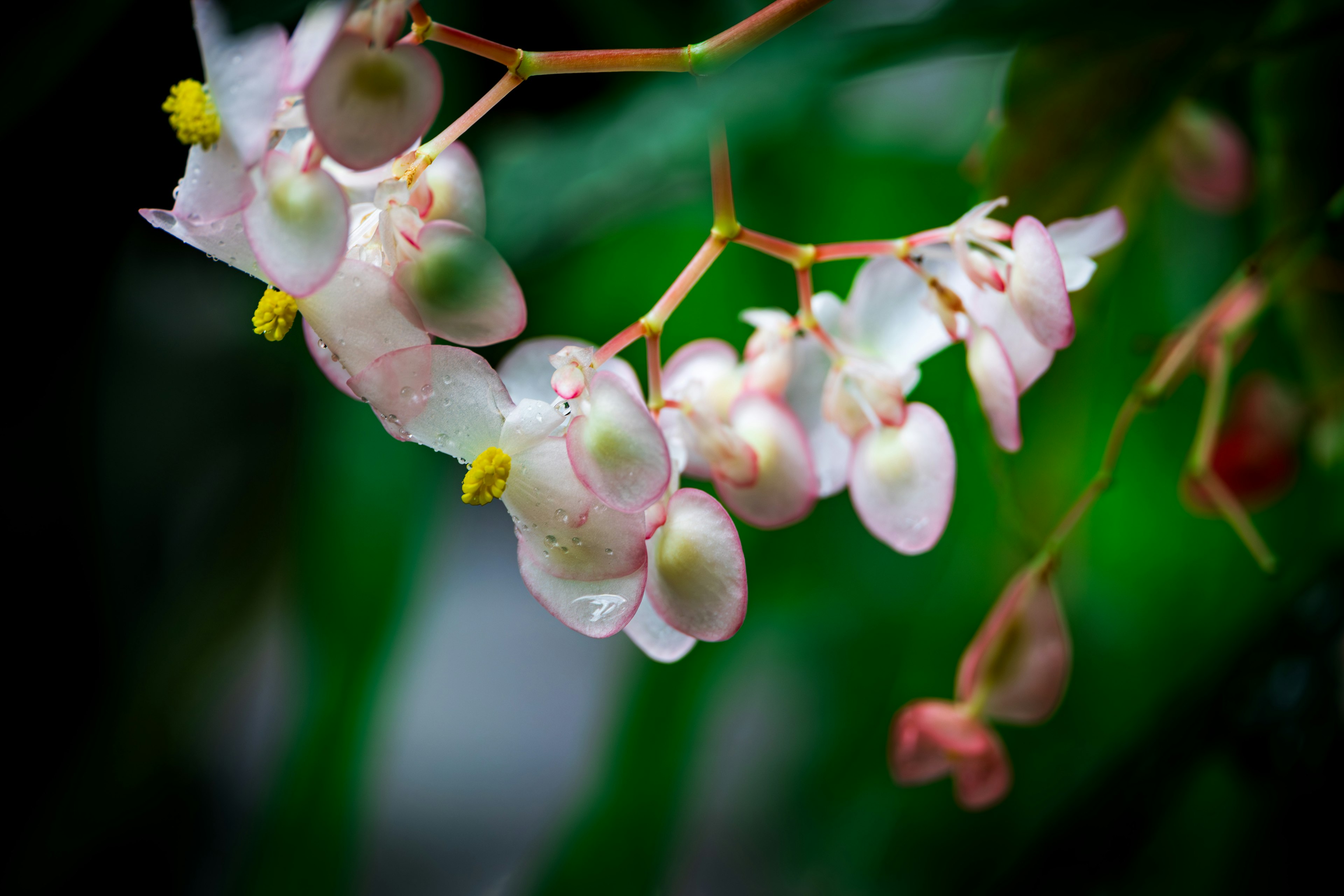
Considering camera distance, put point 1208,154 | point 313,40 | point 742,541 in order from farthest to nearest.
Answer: point 742,541
point 1208,154
point 313,40

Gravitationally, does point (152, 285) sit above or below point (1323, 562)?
above

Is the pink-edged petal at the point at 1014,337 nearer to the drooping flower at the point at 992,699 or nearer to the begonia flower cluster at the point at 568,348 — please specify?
the begonia flower cluster at the point at 568,348

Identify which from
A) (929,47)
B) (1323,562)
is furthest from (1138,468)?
(929,47)

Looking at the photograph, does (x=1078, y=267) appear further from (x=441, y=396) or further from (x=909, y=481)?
(x=441, y=396)

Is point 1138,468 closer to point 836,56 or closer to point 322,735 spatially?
point 836,56

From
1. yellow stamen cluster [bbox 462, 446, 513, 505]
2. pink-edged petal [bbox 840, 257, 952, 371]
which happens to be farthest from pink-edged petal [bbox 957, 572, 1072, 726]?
yellow stamen cluster [bbox 462, 446, 513, 505]

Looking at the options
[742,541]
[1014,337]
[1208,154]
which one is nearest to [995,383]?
[1014,337]
